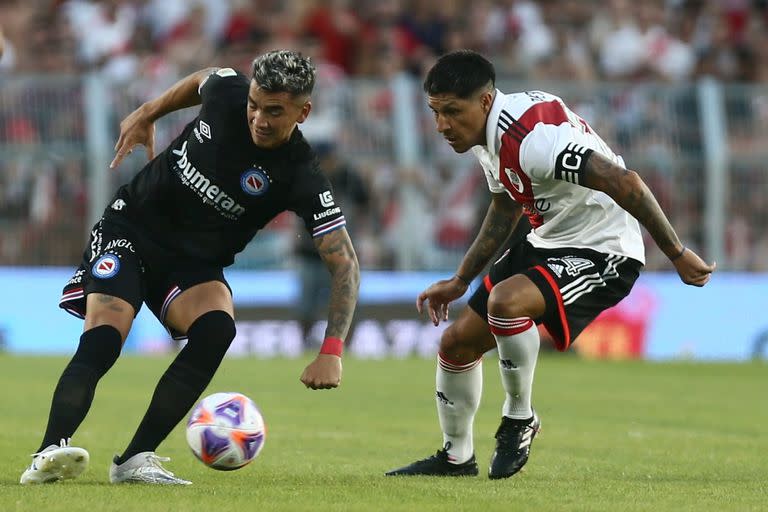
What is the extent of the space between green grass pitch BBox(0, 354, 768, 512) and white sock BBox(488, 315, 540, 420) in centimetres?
39

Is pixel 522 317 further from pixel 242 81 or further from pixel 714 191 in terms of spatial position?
pixel 714 191

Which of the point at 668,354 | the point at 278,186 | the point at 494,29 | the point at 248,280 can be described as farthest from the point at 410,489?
the point at 494,29

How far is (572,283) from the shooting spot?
7539 millimetres

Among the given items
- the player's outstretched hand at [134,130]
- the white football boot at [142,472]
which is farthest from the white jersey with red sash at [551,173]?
the white football boot at [142,472]

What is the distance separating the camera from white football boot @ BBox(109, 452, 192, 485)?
22.3ft

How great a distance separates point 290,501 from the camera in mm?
6328

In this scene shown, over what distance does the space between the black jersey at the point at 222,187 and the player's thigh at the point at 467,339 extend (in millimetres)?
1037

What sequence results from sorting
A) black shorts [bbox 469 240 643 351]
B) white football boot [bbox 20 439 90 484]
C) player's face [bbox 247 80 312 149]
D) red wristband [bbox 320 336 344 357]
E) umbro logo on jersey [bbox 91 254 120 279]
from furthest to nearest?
black shorts [bbox 469 240 643 351]
umbro logo on jersey [bbox 91 254 120 279]
player's face [bbox 247 80 312 149]
red wristband [bbox 320 336 344 357]
white football boot [bbox 20 439 90 484]

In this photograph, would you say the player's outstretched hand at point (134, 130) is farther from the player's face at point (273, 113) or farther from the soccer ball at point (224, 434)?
the soccer ball at point (224, 434)

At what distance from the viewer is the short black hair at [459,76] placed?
732 cm

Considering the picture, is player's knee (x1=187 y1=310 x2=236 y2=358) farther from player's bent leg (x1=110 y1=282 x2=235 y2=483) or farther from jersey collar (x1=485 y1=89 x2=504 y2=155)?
jersey collar (x1=485 y1=89 x2=504 y2=155)

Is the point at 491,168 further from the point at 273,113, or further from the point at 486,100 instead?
the point at 273,113

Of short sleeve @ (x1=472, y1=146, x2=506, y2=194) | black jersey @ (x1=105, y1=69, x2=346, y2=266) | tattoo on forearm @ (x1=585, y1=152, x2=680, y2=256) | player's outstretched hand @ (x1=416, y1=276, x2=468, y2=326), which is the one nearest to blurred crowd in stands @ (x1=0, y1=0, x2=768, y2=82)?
player's outstretched hand @ (x1=416, y1=276, x2=468, y2=326)

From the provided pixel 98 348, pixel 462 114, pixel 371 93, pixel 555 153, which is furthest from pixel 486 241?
pixel 371 93
